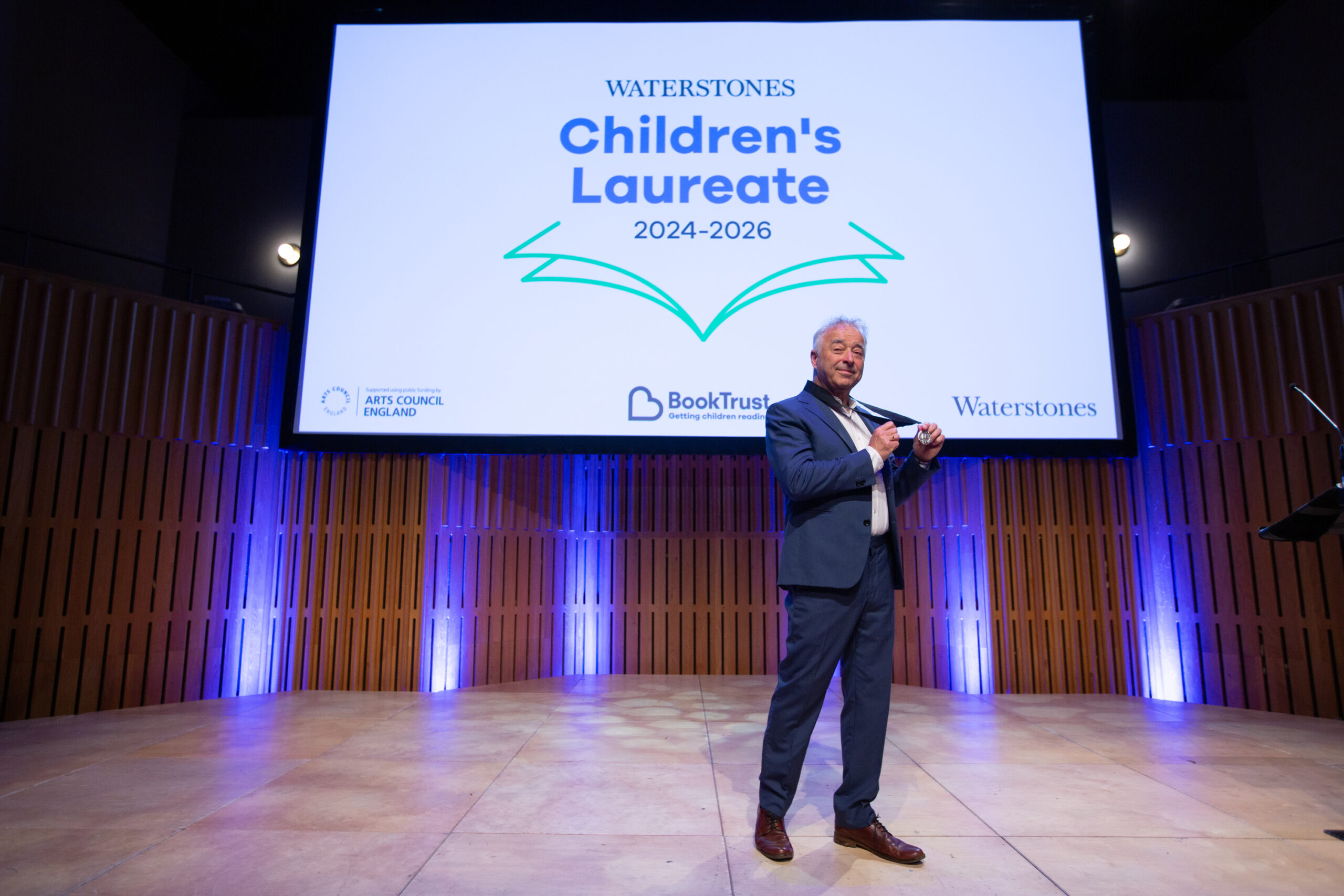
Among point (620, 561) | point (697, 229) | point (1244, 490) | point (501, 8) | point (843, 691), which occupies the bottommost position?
point (843, 691)

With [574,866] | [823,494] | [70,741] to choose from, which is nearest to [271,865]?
[574,866]

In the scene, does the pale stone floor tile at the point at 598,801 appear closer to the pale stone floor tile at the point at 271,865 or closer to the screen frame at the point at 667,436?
the pale stone floor tile at the point at 271,865

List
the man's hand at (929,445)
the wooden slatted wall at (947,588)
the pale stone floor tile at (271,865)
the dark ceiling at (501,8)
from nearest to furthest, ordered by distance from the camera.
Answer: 1. the pale stone floor tile at (271,865)
2. the man's hand at (929,445)
3. the wooden slatted wall at (947,588)
4. the dark ceiling at (501,8)

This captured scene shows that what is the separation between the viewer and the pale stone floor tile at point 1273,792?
2107 mm

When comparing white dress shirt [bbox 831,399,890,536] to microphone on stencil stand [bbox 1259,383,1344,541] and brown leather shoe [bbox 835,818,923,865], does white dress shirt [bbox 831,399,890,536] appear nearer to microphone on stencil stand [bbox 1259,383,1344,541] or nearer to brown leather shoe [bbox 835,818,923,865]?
brown leather shoe [bbox 835,818,923,865]

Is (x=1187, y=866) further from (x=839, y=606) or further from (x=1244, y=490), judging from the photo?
(x=1244, y=490)

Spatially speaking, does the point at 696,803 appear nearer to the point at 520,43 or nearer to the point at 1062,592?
the point at 1062,592

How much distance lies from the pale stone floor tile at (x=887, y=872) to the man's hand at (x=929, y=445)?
98 cm

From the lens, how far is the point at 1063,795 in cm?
235

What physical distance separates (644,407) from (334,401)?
163 centimetres

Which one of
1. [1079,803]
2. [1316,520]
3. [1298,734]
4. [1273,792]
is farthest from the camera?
[1298,734]

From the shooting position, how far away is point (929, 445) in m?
1.94

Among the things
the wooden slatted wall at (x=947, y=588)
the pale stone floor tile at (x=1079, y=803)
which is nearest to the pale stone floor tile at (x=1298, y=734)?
the pale stone floor tile at (x=1079, y=803)

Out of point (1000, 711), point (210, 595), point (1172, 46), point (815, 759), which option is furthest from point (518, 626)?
point (1172, 46)
